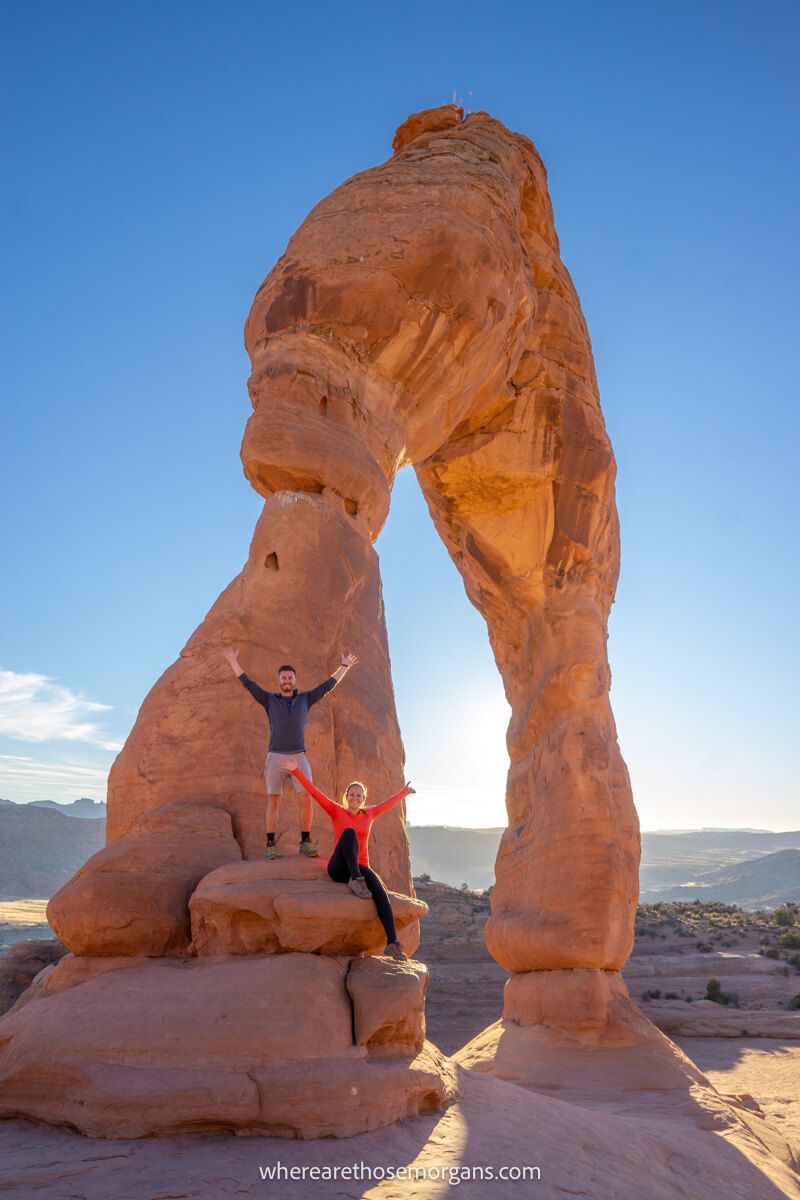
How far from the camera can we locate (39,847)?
59375 mm

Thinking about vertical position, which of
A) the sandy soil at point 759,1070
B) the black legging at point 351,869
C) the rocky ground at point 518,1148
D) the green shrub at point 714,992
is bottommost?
the sandy soil at point 759,1070

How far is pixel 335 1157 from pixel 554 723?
26.5 feet

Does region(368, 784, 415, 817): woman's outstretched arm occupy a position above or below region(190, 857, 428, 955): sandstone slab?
above

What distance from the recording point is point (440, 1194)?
4.09 meters

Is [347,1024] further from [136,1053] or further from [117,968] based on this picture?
[117,968]

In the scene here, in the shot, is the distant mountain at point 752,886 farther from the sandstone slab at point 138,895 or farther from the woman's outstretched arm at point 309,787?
the sandstone slab at point 138,895

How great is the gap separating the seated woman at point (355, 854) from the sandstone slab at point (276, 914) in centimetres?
7

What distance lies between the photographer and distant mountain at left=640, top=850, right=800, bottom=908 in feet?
232

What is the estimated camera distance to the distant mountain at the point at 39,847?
52625 millimetres

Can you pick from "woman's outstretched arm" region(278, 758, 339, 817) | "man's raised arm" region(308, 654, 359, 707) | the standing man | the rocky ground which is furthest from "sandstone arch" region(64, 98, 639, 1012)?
the rocky ground

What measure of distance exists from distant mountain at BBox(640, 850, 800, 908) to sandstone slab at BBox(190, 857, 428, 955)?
68840mm

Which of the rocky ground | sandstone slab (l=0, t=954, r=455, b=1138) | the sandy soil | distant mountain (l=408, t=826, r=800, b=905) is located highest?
sandstone slab (l=0, t=954, r=455, b=1138)

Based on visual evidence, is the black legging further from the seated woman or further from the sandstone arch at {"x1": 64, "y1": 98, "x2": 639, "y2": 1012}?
the sandstone arch at {"x1": 64, "y1": 98, "x2": 639, "y2": 1012}

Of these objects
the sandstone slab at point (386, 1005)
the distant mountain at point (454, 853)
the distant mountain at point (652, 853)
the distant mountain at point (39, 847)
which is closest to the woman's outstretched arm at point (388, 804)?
the sandstone slab at point (386, 1005)
